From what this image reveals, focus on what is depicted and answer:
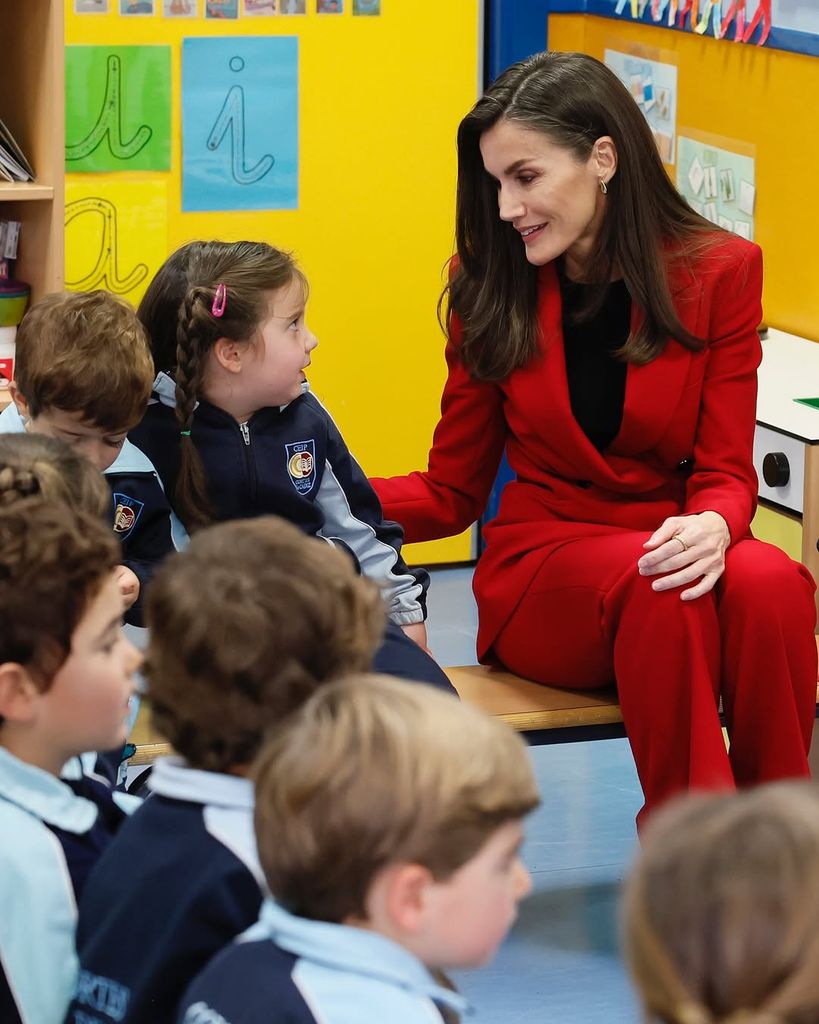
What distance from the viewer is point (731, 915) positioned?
87 cm

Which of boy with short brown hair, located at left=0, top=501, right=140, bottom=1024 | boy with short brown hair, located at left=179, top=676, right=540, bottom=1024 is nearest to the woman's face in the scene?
boy with short brown hair, located at left=0, top=501, right=140, bottom=1024

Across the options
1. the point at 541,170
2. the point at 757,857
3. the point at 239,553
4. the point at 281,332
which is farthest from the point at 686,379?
the point at 757,857

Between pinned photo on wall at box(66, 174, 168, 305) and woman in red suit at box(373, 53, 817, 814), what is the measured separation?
1.46 meters

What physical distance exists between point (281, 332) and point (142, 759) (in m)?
0.61

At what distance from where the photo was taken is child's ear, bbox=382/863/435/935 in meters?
1.11

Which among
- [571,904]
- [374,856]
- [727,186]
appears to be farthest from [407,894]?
[727,186]

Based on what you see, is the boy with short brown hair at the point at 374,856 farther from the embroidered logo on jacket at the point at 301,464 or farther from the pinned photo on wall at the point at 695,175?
the pinned photo on wall at the point at 695,175

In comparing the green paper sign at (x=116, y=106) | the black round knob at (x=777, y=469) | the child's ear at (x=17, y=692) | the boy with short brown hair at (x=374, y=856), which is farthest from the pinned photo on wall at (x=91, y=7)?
the boy with short brown hair at (x=374, y=856)

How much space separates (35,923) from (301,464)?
1.10 m

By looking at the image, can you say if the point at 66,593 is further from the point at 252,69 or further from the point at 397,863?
the point at 252,69

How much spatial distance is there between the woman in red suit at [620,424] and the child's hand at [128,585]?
61cm

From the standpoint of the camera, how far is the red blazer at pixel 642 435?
7.99 ft

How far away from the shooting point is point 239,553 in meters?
1.32

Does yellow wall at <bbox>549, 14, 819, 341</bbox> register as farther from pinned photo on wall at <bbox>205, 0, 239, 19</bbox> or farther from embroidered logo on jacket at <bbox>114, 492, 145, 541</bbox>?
embroidered logo on jacket at <bbox>114, 492, 145, 541</bbox>
